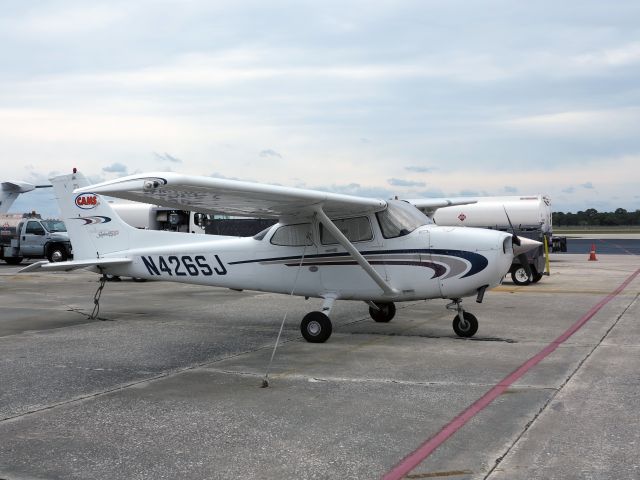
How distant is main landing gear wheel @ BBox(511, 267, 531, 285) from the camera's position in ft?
66.2

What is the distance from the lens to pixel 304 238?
11.0 m

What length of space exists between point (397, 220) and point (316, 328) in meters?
2.17

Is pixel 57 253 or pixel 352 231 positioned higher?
pixel 352 231

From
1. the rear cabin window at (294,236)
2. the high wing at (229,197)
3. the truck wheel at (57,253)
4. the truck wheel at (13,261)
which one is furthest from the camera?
the truck wheel at (13,261)

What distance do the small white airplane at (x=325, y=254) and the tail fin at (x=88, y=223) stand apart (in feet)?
0.79

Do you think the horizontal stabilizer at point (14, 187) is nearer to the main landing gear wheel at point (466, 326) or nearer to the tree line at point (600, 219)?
the main landing gear wheel at point (466, 326)

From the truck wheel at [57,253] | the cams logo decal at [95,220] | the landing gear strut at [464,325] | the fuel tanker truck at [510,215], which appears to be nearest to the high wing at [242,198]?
the landing gear strut at [464,325]

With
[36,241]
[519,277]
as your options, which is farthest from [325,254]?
[36,241]

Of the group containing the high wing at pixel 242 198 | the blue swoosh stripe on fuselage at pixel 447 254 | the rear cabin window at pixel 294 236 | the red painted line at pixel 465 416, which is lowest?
the red painted line at pixel 465 416

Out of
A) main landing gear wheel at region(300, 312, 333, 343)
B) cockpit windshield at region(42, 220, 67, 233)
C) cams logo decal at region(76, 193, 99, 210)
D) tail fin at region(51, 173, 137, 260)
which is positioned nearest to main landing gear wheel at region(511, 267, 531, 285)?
main landing gear wheel at region(300, 312, 333, 343)

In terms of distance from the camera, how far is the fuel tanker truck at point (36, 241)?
29281mm

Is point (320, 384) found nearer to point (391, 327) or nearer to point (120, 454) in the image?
point (120, 454)

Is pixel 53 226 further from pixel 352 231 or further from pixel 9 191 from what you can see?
pixel 352 231

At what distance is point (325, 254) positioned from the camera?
10742 mm
